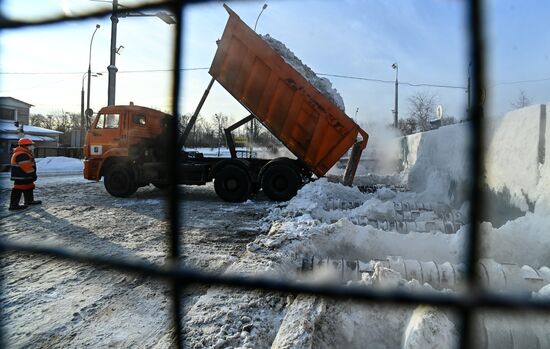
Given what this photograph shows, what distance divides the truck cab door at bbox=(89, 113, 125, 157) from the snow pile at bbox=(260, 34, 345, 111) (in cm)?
357

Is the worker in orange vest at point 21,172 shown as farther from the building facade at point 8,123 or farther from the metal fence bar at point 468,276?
the metal fence bar at point 468,276

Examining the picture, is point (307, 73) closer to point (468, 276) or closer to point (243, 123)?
point (243, 123)

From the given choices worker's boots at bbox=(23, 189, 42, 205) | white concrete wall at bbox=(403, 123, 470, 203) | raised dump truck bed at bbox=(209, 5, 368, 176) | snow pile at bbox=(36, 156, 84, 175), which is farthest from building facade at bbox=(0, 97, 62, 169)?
snow pile at bbox=(36, 156, 84, 175)

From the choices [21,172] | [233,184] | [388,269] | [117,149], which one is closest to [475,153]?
[388,269]

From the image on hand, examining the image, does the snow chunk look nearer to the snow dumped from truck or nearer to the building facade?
the snow dumped from truck

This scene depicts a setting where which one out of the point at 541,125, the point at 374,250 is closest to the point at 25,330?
the point at 374,250

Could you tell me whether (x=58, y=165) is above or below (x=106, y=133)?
below

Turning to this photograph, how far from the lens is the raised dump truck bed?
6.72m

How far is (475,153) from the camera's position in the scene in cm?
87

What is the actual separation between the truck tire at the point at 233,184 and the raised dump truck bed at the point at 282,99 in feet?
3.77

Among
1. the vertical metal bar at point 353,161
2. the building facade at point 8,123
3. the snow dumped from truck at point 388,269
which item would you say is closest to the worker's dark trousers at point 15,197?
the building facade at point 8,123

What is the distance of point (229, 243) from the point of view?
427cm

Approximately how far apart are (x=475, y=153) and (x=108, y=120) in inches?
323

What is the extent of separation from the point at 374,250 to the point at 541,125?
1783 millimetres
